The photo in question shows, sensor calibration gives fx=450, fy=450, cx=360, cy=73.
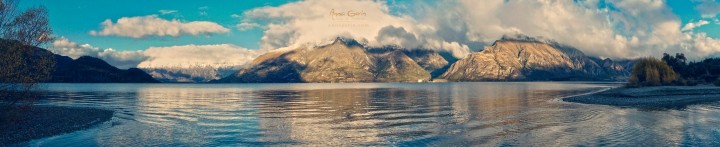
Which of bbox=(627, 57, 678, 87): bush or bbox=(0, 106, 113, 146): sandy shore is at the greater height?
bbox=(627, 57, 678, 87): bush

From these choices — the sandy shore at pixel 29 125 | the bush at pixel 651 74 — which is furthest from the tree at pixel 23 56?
the bush at pixel 651 74

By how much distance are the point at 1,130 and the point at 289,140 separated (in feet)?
90.6

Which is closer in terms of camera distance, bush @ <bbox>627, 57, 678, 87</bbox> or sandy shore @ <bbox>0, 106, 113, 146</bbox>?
sandy shore @ <bbox>0, 106, 113, 146</bbox>

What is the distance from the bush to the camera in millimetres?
166875

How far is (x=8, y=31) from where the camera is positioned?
4400cm

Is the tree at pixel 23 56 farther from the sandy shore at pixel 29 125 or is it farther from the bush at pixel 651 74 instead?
the bush at pixel 651 74

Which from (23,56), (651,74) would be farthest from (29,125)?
(651,74)

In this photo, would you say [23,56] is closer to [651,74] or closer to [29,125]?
[29,125]

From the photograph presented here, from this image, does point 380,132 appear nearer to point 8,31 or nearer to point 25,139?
point 25,139

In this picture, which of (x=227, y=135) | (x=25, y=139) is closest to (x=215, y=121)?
(x=227, y=135)

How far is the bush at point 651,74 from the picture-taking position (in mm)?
166875

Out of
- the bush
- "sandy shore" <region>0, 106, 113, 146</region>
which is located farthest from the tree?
the bush

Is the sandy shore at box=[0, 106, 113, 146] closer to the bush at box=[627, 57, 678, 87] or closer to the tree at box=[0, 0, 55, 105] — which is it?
the tree at box=[0, 0, 55, 105]

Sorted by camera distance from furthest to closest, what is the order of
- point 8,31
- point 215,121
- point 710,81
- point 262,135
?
1. point 710,81
2. point 215,121
3. point 8,31
4. point 262,135
